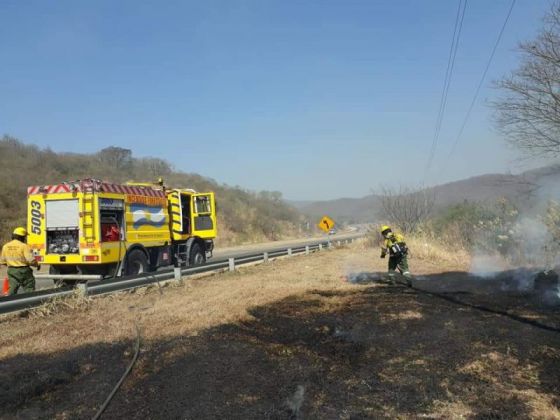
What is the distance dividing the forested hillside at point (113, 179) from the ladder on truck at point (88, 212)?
619 inches

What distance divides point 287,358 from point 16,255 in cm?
671

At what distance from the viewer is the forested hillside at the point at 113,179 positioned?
2786cm

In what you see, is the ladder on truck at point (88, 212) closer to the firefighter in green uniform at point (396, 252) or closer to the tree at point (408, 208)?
the firefighter in green uniform at point (396, 252)

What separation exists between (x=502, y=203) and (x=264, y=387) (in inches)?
695

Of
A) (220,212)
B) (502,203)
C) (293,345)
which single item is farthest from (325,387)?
(220,212)

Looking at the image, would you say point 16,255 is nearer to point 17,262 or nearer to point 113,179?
point 17,262

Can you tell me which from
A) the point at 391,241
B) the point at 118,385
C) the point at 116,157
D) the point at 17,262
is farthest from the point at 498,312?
the point at 116,157

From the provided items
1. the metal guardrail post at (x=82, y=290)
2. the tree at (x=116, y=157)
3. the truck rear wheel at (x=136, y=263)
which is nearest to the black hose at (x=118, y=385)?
the metal guardrail post at (x=82, y=290)

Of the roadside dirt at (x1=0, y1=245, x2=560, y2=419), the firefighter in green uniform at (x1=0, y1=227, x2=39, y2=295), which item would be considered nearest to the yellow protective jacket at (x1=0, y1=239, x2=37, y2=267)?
the firefighter in green uniform at (x1=0, y1=227, x2=39, y2=295)

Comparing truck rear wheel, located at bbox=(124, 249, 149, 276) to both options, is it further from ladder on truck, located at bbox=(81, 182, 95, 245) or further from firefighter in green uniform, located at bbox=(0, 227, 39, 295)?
firefighter in green uniform, located at bbox=(0, 227, 39, 295)

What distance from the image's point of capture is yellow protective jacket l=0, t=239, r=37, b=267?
960 centimetres

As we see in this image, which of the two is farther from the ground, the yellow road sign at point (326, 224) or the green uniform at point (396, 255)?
the yellow road sign at point (326, 224)

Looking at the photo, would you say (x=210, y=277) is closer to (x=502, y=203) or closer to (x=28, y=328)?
(x=28, y=328)

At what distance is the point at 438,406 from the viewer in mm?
4211
